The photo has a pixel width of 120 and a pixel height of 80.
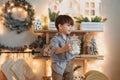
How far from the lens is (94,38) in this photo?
7.77 ft

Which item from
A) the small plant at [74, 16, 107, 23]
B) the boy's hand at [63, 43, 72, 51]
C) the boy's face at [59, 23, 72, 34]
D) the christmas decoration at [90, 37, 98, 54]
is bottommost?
the christmas decoration at [90, 37, 98, 54]

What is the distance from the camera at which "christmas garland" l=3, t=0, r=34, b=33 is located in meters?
2.43

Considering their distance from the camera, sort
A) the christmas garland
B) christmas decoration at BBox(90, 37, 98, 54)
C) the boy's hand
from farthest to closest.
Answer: the christmas garland
christmas decoration at BBox(90, 37, 98, 54)
the boy's hand

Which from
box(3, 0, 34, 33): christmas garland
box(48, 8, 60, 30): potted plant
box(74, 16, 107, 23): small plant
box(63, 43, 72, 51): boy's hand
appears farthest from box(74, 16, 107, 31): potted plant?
box(63, 43, 72, 51): boy's hand

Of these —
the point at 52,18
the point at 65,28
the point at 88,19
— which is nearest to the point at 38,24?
the point at 52,18

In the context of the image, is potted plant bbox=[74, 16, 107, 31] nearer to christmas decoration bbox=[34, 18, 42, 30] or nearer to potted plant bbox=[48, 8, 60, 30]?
potted plant bbox=[48, 8, 60, 30]

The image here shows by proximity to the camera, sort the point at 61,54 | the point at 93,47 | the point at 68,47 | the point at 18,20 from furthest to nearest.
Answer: the point at 18,20 < the point at 93,47 < the point at 61,54 < the point at 68,47

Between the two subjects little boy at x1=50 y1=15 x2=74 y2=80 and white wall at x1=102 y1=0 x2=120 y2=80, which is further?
white wall at x1=102 y1=0 x2=120 y2=80

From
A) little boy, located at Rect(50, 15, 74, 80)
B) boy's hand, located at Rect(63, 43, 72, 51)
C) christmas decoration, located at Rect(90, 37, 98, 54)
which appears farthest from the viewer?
christmas decoration, located at Rect(90, 37, 98, 54)

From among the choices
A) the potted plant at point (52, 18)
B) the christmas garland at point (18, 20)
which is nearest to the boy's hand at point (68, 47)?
the potted plant at point (52, 18)

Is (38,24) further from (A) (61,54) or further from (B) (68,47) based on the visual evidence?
(B) (68,47)

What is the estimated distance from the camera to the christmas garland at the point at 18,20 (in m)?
2.43

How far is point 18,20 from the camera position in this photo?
2.45 m

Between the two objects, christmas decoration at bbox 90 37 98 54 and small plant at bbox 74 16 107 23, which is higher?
A: small plant at bbox 74 16 107 23
